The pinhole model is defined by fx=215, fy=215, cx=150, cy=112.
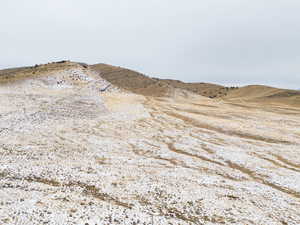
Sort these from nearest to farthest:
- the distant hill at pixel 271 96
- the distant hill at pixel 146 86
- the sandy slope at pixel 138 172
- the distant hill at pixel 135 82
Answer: the sandy slope at pixel 138 172, the distant hill at pixel 146 86, the distant hill at pixel 135 82, the distant hill at pixel 271 96

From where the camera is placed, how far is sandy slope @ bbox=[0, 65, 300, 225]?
14.8 metres

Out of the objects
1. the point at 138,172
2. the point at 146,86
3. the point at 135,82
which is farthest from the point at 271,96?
the point at 138,172

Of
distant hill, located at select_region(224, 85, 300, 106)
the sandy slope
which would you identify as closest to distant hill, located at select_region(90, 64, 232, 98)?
distant hill, located at select_region(224, 85, 300, 106)

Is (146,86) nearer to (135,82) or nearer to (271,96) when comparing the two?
(135,82)

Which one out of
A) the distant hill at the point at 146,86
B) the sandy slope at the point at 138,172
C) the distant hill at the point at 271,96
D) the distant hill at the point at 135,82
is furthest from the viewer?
the distant hill at the point at 271,96

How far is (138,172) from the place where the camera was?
70.6 feet

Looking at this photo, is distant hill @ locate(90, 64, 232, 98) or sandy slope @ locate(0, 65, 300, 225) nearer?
sandy slope @ locate(0, 65, 300, 225)

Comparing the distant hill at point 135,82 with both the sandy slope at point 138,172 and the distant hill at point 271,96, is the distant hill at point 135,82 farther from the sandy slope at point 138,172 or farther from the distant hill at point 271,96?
the sandy slope at point 138,172

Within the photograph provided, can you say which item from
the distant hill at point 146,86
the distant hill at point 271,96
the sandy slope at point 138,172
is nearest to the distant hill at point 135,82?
the distant hill at point 146,86

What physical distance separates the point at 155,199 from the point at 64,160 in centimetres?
1118

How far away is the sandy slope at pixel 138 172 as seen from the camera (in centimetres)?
1480

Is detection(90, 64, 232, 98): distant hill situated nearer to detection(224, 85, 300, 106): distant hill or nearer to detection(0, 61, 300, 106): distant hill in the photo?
detection(0, 61, 300, 106): distant hill

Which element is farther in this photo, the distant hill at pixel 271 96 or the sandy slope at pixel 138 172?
the distant hill at pixel 271 96

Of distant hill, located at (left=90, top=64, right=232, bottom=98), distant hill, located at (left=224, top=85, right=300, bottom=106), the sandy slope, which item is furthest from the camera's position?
distant hill, located at (left=224, top=85, right=300, bottom=106)
